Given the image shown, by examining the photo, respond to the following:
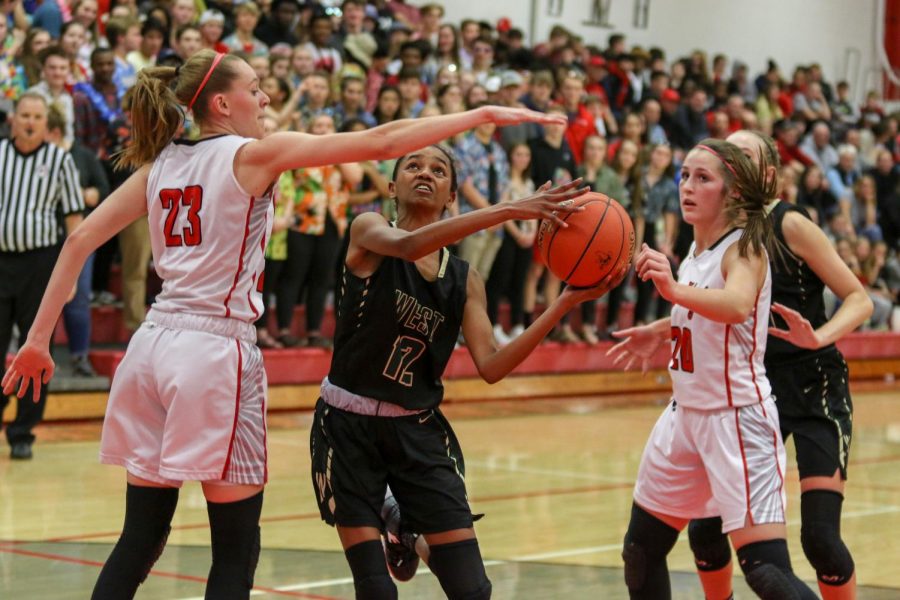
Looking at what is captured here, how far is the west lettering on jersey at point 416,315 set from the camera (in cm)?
399

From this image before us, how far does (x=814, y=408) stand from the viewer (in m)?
4.53

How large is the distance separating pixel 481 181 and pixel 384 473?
7468mm

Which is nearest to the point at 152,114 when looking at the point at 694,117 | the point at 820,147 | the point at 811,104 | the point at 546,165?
the point at 546,165

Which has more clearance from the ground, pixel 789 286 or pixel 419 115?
pixel 789 286

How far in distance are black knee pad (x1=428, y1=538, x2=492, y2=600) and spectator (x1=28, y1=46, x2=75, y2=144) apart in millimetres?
6243

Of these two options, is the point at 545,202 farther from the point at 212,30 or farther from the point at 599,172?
the point at 599,172

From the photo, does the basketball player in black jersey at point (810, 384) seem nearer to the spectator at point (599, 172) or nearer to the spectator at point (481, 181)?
the spectator at point (481, 181)

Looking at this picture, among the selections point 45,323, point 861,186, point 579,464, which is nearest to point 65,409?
point 579,464

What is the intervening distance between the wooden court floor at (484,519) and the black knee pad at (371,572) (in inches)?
56.9

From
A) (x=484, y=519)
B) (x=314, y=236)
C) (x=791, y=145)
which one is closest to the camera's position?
(x=484, y=519)

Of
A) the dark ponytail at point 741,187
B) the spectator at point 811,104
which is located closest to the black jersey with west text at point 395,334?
the dark ponytail at point 741,187

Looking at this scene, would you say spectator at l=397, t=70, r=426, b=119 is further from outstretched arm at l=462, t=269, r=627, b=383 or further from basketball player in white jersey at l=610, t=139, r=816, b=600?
outstretched arm at l=462, t=269, r=627, b=383

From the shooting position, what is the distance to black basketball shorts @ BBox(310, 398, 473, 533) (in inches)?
154

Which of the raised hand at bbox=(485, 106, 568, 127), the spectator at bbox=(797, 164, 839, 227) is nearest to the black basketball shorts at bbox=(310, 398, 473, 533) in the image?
the raised hand at bbox=(485, 106, 568, 127)
